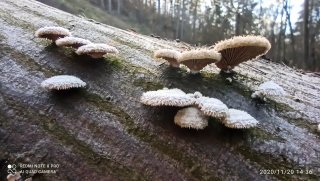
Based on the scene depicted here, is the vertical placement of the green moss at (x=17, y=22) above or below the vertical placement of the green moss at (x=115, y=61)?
above

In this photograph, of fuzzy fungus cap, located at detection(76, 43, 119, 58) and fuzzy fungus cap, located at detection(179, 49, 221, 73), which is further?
fuzzy fungus cap, located at detection(76, 43, 119, 58)

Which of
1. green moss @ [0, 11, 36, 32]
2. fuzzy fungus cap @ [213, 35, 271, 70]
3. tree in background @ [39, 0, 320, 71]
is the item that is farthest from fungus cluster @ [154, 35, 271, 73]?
tree in background @ [39, 0, 320, 71]

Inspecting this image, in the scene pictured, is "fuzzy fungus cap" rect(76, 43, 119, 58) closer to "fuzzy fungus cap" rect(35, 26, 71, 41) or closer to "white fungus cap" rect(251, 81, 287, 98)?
"fuzzy fungus cap" rect(35, 26, 71, 41)

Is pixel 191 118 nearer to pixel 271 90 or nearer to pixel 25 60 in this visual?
pixel 271 90

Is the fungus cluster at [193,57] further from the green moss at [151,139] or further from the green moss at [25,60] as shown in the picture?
the green moss at [25,60]

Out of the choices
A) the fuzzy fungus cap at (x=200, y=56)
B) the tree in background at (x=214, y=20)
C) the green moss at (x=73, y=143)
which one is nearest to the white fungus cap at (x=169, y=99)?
the fuzzy fungus cap at (x=200, y=56)

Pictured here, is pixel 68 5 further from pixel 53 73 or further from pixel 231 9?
pixel 53 73

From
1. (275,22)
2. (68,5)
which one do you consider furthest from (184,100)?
(275,22)
